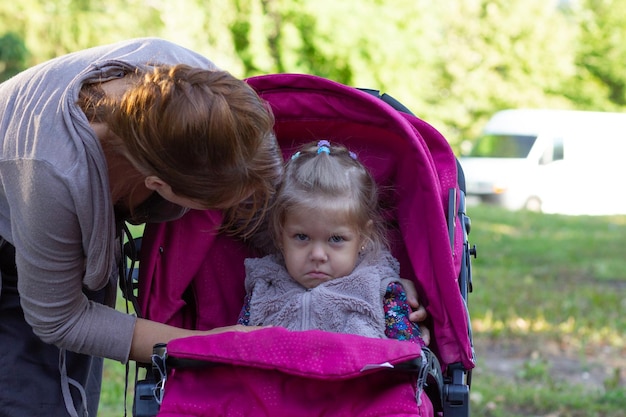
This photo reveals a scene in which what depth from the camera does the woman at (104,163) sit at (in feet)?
6.47

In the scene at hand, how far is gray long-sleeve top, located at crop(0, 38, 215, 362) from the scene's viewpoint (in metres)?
2.06

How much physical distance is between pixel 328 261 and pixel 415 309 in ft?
1.05

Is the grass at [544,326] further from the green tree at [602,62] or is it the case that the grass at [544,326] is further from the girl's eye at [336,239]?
the green tree at [602,62]

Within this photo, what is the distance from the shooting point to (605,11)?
2791 cm

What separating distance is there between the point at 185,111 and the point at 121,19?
38.4 ft

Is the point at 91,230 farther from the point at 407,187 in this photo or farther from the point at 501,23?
the point at 501,23

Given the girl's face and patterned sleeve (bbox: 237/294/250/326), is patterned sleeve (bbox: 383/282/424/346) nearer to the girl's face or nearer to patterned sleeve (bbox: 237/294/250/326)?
the girl's face


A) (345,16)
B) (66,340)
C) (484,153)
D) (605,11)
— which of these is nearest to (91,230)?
(66,340)

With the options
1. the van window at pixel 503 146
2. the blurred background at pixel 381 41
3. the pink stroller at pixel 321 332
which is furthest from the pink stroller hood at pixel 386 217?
the van window at pixel 503 146

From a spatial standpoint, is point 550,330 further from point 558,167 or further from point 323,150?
point 558,167

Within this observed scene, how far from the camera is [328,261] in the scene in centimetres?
269

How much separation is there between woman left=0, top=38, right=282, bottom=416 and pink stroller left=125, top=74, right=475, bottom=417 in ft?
0.70

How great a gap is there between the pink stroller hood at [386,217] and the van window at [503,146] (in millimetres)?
13531

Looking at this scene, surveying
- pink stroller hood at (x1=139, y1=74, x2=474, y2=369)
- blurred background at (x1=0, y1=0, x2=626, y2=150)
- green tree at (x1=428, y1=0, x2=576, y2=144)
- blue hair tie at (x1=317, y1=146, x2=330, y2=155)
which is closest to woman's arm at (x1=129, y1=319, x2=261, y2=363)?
pink stroller hood at (x1=139, y1=74, x2=474, y2=369)
